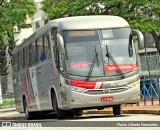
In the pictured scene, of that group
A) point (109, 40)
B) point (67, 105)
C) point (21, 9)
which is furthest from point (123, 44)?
point (21, 9)

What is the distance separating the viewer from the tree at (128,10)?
32938mm

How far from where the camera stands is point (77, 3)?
117ft

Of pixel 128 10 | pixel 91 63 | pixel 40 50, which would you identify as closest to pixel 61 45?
pixel 91 63

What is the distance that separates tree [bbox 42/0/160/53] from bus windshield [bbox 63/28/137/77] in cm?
1492

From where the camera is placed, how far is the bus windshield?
17406mm

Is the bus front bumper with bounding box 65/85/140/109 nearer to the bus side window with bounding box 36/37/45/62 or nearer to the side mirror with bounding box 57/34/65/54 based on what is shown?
the side mirror with bounding box 57/34/65/54

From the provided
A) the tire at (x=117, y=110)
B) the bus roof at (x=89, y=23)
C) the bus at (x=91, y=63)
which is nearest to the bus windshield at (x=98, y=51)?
the bus at (x=91, y=63)

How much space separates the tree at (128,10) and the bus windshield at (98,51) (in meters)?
14.9

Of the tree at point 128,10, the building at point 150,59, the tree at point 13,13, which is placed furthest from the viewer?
the building at point 150,59

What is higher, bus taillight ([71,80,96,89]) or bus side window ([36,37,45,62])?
bus side window ([36,37,45,62])

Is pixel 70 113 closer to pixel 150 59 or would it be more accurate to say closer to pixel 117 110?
pixel 117 110

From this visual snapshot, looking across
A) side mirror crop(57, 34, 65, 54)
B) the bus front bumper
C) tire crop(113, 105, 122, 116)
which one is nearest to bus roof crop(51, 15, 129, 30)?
side mirror crop(57, 34, 65, 54)

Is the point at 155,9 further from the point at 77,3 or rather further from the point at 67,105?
the point at 67,105

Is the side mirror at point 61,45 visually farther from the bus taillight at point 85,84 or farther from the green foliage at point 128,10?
the green foliage at point 128,10
